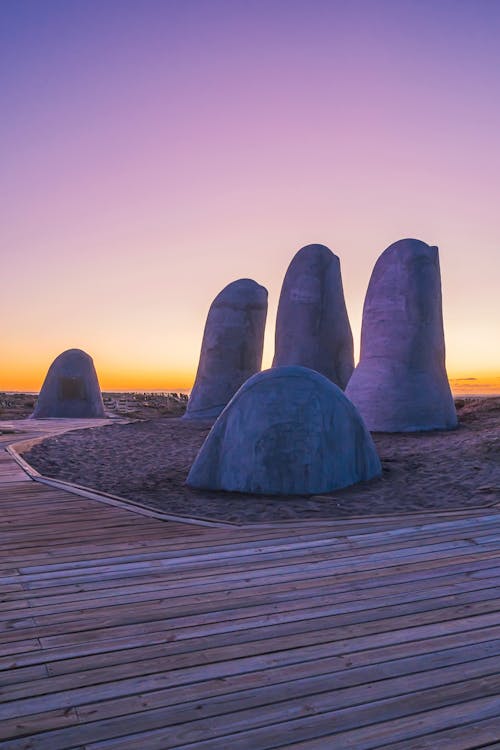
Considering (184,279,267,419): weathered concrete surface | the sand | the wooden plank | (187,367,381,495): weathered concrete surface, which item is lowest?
the sand

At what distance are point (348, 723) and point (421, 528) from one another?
291 cm

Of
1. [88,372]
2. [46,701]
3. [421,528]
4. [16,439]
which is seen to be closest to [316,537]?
[421,528]

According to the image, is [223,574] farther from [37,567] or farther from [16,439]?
[16,439]

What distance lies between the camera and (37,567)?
160 inches

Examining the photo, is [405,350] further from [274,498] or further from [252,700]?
[252,700]

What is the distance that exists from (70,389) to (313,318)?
8579 mm

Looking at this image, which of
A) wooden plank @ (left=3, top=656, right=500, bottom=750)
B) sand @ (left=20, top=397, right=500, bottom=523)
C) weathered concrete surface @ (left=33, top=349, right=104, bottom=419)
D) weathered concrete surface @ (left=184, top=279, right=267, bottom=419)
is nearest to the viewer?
wooden plank @ (left=3, top=656, right=500, bottom=750)

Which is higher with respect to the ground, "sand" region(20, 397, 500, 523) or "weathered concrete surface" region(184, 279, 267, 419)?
"weathered concrete surface" region(184, 279, 267, 419)

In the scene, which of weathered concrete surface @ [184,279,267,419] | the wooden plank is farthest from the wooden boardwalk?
weathered concrete surface @ [184,279,267,419]

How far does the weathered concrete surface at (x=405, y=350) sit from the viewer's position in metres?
14.0

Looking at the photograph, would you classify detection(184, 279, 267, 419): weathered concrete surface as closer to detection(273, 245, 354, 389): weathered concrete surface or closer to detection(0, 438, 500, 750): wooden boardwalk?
detection(273, 245, 354, 389): weathered concrete surface

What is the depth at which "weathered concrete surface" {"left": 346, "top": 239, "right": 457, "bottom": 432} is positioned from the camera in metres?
14.0

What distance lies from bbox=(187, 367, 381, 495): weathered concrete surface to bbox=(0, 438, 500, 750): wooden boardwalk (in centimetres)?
277

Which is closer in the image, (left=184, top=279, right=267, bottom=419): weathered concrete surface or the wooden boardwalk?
the wooden boardwalk
